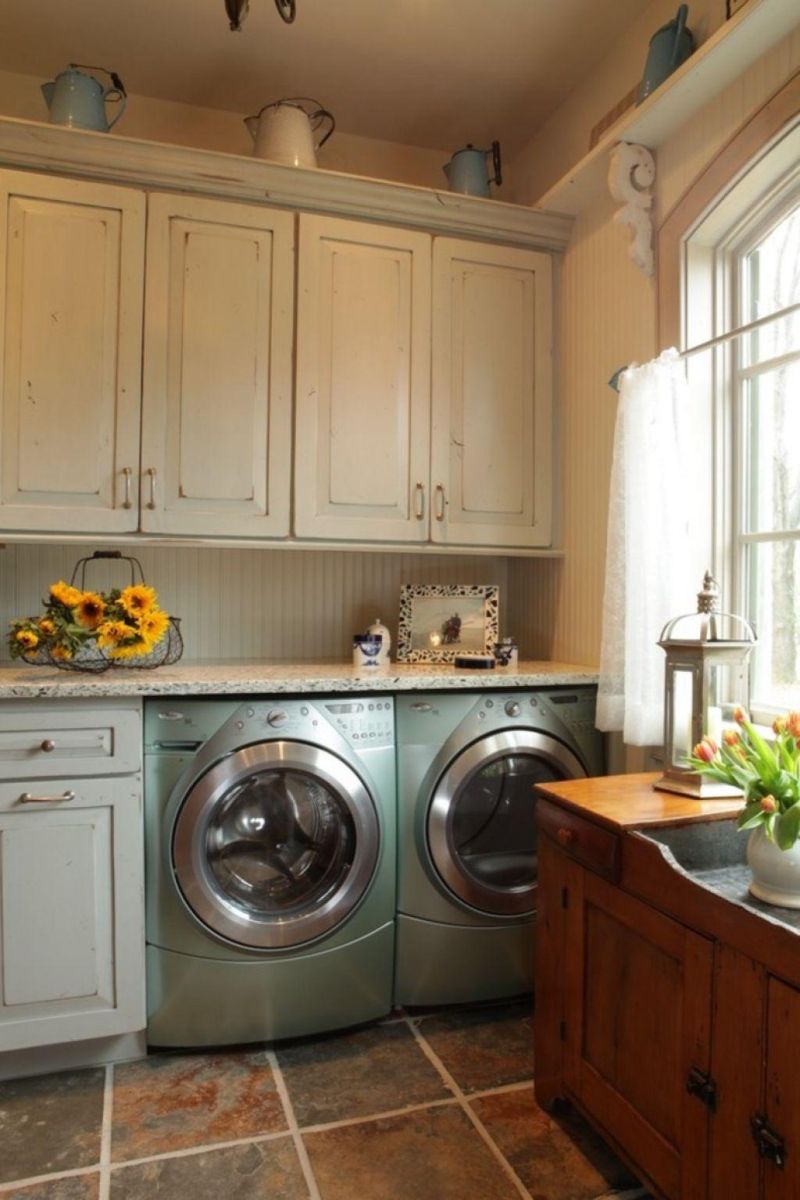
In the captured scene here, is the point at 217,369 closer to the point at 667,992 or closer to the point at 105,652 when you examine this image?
the point at 105,652

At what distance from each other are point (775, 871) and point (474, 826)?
3.47 feet

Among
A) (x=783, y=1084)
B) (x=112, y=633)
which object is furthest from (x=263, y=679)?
(x=783, y=1084)

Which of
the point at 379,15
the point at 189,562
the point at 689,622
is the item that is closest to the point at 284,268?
the point at 379,15

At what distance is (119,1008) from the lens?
72.9 inches

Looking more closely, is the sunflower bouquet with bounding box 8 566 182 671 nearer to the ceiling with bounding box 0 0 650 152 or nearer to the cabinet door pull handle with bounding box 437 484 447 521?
the cabinet door pull handle with bounding box 437 484 447 521

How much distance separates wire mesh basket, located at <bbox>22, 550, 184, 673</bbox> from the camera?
198cm

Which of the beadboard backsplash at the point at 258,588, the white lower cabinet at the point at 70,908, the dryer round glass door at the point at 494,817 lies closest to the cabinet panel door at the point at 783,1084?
the dryer round glass door at the point at 494,817

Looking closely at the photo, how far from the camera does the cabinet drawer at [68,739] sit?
1797 mm

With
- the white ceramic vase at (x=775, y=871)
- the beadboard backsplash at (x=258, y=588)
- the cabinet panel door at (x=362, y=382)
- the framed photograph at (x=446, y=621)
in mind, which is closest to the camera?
the white ceramic vase at (x=775, y=871)

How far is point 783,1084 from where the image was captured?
107 cm

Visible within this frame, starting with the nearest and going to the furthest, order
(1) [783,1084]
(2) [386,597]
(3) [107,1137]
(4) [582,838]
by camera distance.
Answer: (1) [783,1084]
(4) [582,838]
(3) [107,1137]
(2) [386,597]

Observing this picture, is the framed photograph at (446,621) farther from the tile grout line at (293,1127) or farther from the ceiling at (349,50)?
the ceiling at (349,50)

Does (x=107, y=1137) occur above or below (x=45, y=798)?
below

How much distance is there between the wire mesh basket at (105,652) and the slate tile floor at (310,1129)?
101cm
